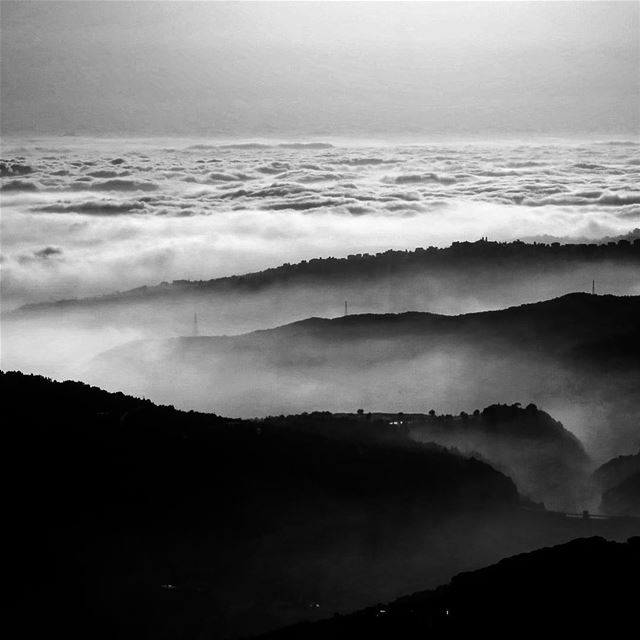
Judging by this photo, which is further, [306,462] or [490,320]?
[490,320]

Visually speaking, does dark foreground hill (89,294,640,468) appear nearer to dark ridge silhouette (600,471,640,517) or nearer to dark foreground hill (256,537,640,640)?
dark ridge silhouette (600,471,640,517)

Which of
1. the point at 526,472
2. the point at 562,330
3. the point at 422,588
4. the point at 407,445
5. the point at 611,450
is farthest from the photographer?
the point at 562,330

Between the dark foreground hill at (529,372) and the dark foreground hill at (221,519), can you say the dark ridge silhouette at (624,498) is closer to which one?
the dark foreground hill at (221,519)

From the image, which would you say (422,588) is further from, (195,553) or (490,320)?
(490,320)

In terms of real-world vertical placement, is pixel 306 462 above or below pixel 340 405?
above

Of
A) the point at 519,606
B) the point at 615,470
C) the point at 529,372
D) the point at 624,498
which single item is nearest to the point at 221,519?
the point at 519,606

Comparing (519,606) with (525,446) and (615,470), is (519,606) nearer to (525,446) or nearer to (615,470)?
(525,446)

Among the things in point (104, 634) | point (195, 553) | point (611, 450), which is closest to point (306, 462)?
point (195, 553)
